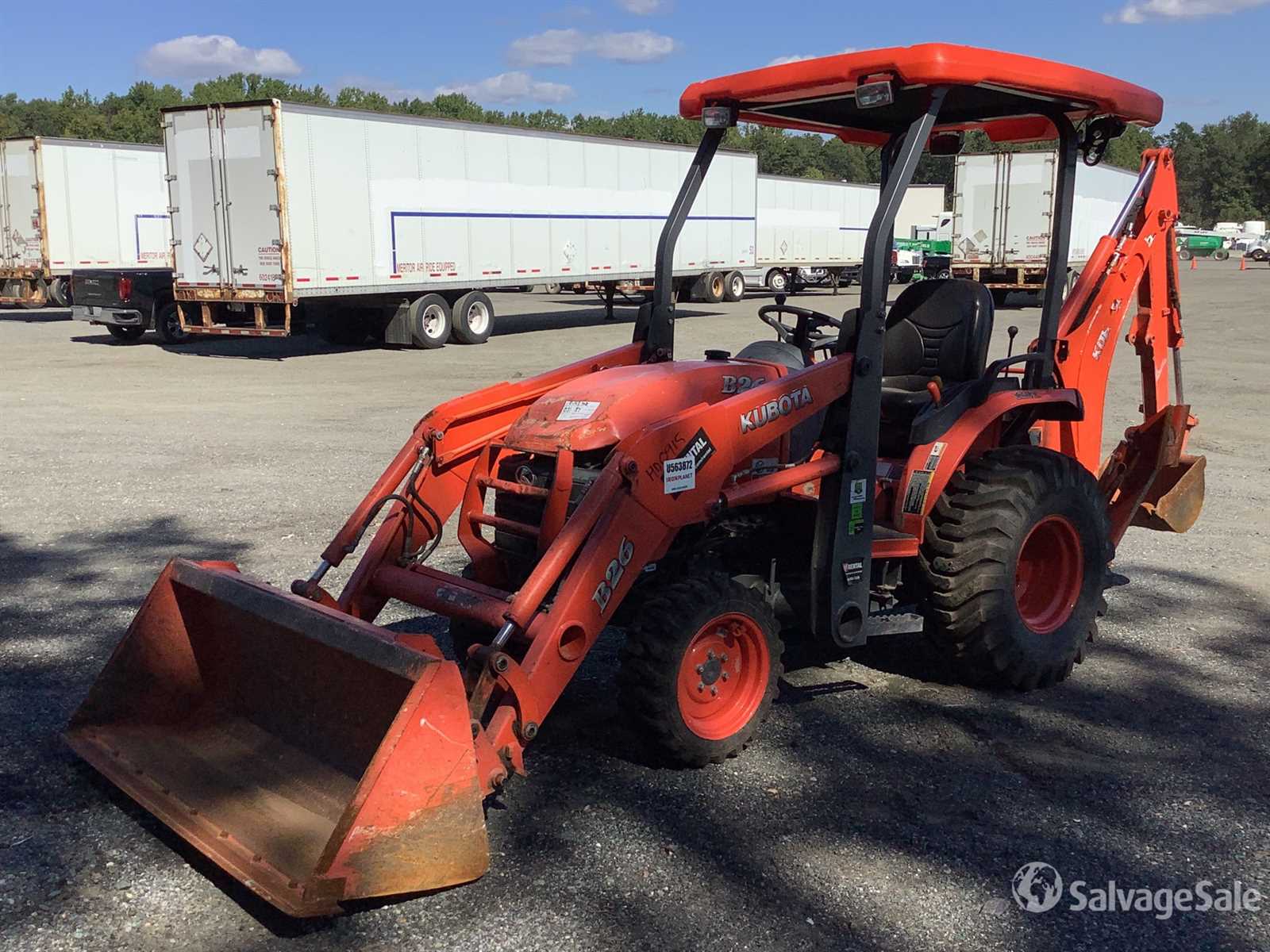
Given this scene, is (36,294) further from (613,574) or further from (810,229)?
(613,574)

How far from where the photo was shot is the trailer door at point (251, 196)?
53.6 ft

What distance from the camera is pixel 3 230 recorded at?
22875 mm

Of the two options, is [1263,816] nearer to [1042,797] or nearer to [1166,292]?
[1042,797]

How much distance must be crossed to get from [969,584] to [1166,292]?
7.96ft

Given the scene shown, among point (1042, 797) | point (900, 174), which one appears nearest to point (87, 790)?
point (1042, 797)

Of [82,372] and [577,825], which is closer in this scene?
[577,825]

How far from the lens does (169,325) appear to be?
19.2 metres

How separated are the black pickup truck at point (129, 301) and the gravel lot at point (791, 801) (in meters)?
12.0

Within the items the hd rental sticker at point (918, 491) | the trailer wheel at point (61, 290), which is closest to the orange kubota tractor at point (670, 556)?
the hd rental sticker at point (918, 491)

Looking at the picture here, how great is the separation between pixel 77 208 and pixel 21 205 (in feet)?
3.37

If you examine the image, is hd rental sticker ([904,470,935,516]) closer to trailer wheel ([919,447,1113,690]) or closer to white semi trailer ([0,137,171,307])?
trailer wheel ([919,447,1113,690])

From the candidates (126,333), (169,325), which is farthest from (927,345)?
(126,333)

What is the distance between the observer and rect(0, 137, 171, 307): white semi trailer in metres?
22.1

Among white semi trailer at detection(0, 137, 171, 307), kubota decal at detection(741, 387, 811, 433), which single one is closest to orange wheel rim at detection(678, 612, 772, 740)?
kubota decal at detection(741, 387, 811, 433)
